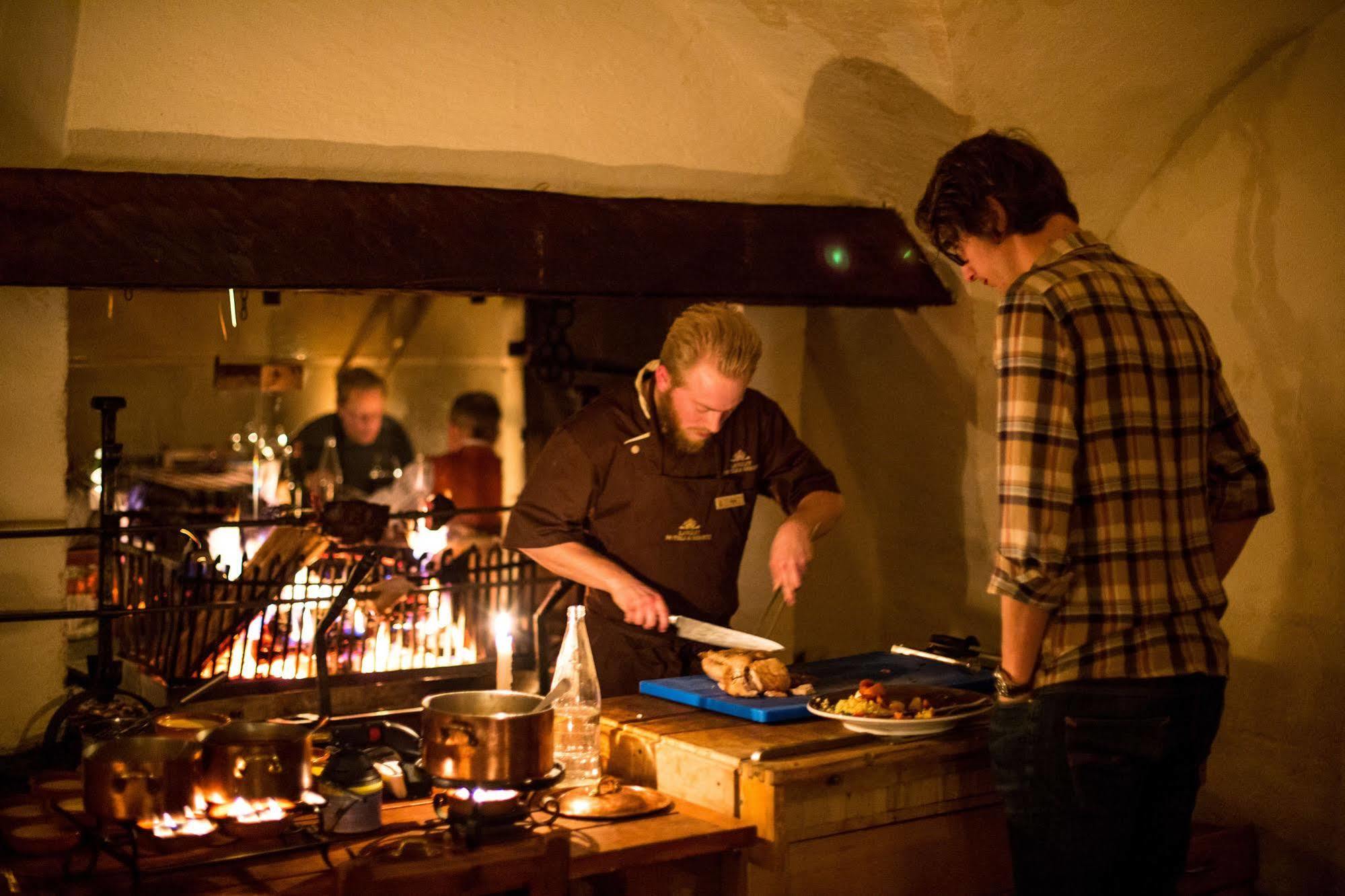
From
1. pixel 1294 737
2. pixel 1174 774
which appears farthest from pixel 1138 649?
pixel 1294 737

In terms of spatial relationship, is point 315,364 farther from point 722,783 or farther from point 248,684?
point 722,783

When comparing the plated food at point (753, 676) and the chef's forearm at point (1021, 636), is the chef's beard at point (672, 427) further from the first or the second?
the chef's forearm at point (1021, 636)

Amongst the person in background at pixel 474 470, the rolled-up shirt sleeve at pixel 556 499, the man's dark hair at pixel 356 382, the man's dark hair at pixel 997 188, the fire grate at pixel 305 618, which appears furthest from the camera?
the man's dark hair at pixel 356 382

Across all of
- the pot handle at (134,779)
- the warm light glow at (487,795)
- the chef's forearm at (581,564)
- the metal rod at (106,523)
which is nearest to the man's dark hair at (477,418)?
the metal rod at (106,523)

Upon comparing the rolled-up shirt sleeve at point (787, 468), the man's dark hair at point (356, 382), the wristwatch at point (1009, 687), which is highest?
the man's dark hair at point (356, 382)

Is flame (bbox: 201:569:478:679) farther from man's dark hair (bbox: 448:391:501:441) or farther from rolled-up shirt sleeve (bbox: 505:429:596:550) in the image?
man's dark hair (bbox: 448:391:501:441)

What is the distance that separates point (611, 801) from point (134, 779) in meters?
1.04

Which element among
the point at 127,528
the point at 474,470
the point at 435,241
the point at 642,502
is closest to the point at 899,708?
the point at 642,502

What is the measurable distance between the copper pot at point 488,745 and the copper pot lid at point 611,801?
0.25 m

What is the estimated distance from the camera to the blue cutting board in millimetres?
3301

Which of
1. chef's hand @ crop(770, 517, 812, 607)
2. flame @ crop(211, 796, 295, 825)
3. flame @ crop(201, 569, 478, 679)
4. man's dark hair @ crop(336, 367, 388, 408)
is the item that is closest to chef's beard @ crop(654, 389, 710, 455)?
chef's hand @ crop(770, 517, 812, 607)

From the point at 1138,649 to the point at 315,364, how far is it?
7548 mm

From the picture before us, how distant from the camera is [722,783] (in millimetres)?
3018

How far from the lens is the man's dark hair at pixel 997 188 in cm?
270
